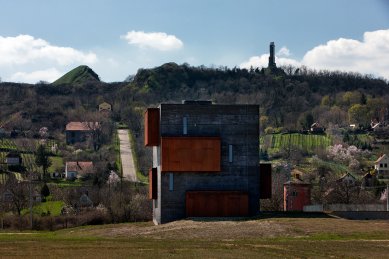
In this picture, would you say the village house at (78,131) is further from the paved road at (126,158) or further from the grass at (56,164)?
the grass at (56,164)

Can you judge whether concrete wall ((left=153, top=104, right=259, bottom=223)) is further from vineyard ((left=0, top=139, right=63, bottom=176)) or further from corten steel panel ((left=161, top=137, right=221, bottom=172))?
vineyard ((left=0, top=139, right=63, bottom=176))

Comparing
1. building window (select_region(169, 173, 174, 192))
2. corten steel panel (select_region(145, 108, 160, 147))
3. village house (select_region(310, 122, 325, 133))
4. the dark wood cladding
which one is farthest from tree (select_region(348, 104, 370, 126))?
building window (select_region(169, 173, 174, 192))

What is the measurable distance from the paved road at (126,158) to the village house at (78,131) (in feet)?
19.5

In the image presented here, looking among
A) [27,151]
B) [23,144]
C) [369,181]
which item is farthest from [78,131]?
[369,181]

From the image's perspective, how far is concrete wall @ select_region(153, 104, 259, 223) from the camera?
55844mm

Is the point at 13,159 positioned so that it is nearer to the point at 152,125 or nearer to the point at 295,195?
the point at 295,195

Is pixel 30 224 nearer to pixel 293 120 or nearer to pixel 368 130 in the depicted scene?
pixel 368 130

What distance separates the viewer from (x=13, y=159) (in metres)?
120

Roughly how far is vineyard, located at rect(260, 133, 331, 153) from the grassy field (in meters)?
98.9

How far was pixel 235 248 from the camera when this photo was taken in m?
→ 35.2

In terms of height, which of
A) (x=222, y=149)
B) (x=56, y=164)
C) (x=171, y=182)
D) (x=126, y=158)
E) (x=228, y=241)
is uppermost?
(x=222, y=149)

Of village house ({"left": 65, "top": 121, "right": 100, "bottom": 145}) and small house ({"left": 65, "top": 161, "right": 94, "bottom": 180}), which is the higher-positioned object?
village house ({"left": 65, "top": 121, "right": 100, "bottom": 145})

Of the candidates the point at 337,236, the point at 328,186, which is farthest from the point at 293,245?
the point at 328,186

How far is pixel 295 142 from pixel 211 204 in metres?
101
